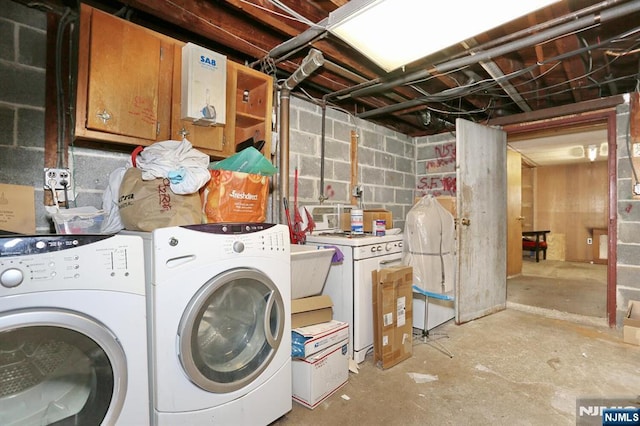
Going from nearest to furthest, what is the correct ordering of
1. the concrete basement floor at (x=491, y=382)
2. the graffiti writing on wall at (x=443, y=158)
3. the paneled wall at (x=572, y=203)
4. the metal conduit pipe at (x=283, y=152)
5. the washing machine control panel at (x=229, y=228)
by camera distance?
the washing machine control panel at (x=229, y=228) → the concrete basement floor at (x=491, y=382) → the metal conduit pipe at (x=283, y=152) → the graffiti writing on wall at (x=443, y=158) → the paneled wall at (x=572, y=203)

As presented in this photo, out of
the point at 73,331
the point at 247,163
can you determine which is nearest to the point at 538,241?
the point at 247,163

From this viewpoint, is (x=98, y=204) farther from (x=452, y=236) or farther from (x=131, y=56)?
(x=452, y=236)

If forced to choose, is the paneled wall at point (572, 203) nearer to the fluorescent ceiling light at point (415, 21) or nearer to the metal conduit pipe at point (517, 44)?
the metal conduit pipe at point (517, 44)

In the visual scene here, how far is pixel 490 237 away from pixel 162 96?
330 cm

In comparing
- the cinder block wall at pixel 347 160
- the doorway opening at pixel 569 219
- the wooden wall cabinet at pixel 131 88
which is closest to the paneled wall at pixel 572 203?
the doorway opening at pixel 569 219

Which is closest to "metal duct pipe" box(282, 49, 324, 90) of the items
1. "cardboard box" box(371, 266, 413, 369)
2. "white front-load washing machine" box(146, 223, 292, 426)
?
"white front-load washing machine" box(146, 223, 292, 426)

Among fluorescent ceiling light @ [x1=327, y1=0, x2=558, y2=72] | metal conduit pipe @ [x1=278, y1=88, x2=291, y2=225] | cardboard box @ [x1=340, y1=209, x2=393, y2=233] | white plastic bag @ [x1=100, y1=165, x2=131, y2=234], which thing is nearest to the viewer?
fluorescent ceiling light @ [x1=327, y1=0, x2=558, y2=72]

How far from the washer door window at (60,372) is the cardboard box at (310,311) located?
3.28ft

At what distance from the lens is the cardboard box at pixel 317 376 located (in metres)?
1.78

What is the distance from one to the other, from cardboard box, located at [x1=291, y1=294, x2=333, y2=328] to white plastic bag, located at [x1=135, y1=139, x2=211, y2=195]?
36.8 inches

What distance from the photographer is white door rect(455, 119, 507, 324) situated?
3049 mm

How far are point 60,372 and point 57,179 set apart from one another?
100 centimetres

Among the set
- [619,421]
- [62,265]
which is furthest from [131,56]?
[619,421]

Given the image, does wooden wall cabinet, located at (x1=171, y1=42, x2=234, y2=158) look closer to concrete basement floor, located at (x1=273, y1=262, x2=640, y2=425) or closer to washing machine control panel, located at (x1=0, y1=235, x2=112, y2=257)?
washing machine control panel, located at (x1=0, y1=235, x2=112, y2=257)
